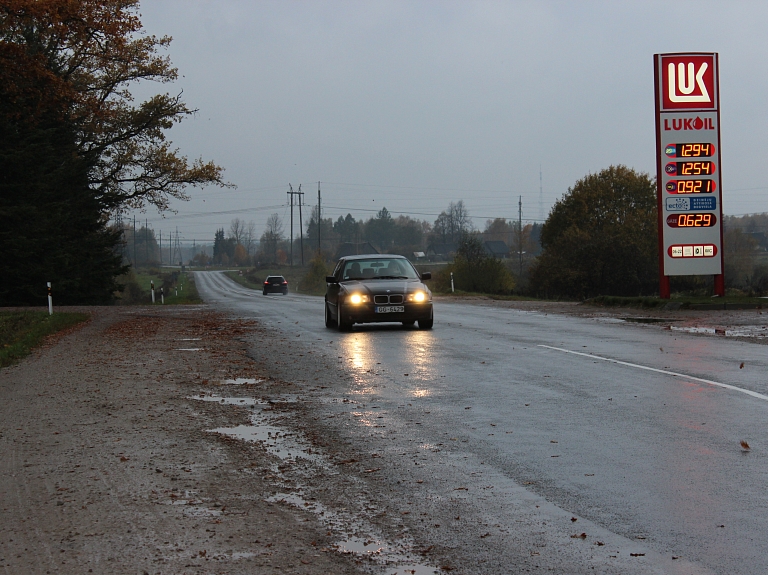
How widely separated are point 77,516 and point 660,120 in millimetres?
24170

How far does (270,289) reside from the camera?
68.8m

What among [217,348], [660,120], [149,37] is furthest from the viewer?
[149,37]

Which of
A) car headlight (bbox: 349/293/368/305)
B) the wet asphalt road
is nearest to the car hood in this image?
car headlight (bbox: 349/293/368/305)

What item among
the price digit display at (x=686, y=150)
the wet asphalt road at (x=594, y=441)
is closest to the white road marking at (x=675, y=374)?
the wet asphalt road at (x=594, y=441)

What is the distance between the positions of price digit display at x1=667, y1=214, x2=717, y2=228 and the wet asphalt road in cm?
1203

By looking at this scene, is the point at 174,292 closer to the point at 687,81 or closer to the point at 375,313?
the point at 687,81

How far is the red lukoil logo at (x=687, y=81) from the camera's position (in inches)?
Result: 1036

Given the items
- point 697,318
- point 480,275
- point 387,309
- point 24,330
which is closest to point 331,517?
point 387,309

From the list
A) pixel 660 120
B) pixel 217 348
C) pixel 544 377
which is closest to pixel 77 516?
pixel 544 377

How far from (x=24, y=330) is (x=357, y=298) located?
7.69 meters

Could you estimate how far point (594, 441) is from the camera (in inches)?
279

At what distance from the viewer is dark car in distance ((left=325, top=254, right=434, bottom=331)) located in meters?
18.2

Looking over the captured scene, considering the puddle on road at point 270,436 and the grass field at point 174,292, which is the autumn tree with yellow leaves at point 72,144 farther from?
the puddle on road at point 270,436

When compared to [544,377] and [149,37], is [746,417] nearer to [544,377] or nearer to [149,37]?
[544,377]
